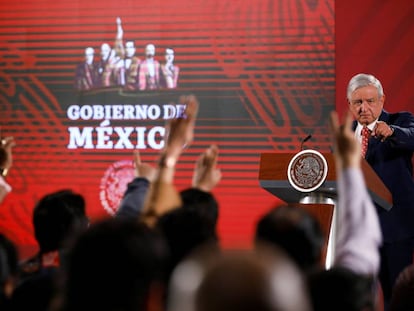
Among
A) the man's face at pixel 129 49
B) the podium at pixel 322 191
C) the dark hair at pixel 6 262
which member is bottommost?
the podium at pixel 322 191

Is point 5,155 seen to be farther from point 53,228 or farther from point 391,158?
point 391,158

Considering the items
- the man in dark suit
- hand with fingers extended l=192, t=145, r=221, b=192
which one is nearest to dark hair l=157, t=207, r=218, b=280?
hand with fingers extended l=192, t=145, r=221, b=192

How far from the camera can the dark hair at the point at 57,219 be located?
218cm

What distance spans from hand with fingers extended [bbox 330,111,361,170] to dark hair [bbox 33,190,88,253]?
798 mm

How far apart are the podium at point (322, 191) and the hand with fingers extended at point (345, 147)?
139cm

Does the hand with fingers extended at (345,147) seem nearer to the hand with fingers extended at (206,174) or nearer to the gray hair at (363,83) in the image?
the hand with fingers extended at (206,174)

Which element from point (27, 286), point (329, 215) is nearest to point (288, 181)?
point (329, 215)

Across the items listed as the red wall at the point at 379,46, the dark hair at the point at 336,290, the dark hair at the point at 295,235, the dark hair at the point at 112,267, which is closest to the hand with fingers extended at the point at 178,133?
the dark hair at the point at 295,235

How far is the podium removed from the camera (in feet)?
11.0

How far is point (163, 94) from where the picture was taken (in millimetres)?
6520

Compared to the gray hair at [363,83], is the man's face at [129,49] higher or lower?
higher

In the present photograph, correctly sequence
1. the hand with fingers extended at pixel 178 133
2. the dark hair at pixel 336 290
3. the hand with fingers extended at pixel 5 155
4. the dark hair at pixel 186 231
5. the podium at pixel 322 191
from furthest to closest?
the podium at pixel 322 191, the hand with fingers extended at pixel 5 155, the hand with fingers extended at pixel 178 133, the dark hair at pixel 186 231, the dark hair at pixel 336 290

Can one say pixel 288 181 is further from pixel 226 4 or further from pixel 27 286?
pixel 226 4

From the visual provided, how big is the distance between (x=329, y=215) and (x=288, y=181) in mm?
269
